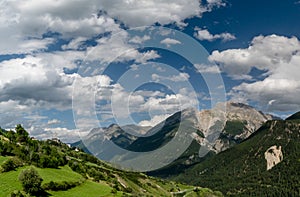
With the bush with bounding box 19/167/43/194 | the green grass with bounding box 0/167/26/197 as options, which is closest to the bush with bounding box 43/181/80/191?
the green grass with bounding box 0/167/26/197

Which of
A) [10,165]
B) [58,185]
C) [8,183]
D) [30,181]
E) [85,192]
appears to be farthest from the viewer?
[85,192]

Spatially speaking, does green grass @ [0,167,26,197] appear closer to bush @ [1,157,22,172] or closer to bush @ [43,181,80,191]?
bush @ [1,157,22,172]

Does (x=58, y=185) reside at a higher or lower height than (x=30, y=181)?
lower

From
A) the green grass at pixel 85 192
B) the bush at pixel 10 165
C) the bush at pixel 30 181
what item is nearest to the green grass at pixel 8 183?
the bush at pixel 30 181

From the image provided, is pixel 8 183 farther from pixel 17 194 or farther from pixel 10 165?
pixel 10 165

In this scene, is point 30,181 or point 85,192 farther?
point 85,192

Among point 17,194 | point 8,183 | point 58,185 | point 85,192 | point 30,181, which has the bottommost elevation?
point 85,192

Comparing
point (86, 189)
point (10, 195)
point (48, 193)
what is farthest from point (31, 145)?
point (10, 195)

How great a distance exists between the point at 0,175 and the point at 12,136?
6947cm

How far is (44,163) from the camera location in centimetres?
14188

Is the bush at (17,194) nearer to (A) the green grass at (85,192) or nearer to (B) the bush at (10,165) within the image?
(A) the green grass at (85,192)

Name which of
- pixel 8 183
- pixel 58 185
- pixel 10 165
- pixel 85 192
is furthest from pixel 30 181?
pixel 85 192

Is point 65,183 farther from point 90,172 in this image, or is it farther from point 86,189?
point 90,172

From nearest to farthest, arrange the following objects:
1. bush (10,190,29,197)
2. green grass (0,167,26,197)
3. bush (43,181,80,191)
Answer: bush (10,190,29,197), green grass (0,167,26,197), bush (43,181,80,191)
